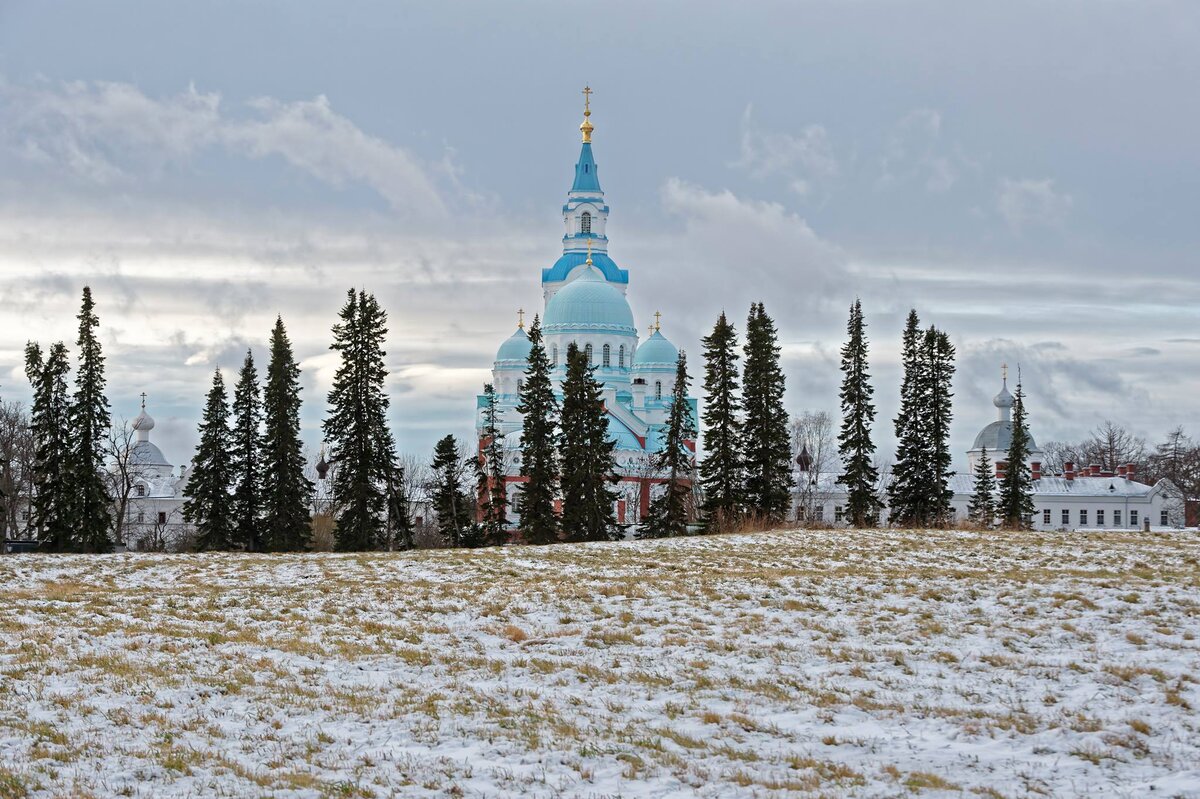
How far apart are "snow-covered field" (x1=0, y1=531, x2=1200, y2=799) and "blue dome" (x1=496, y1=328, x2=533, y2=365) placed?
2502 inches

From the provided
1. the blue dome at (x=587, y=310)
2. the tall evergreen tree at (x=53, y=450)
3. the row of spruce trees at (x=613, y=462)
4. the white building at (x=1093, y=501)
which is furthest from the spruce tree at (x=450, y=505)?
the white building at (x=1093, y=501)

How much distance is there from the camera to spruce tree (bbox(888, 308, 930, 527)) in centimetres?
5772

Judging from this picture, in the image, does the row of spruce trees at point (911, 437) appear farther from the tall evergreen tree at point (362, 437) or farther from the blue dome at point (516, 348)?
the blue dome at point (516, 348)

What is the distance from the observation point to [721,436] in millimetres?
55312

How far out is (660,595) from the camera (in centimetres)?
2362

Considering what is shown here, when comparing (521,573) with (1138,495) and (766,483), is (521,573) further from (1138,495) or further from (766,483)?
(1138,495)

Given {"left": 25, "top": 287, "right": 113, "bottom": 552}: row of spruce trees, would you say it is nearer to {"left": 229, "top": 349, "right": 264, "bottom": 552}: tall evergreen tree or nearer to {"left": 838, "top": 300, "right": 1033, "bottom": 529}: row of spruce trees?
{"left": 229, "top": 349, "right": 264, "bottom": 552}: tall evergreen tree

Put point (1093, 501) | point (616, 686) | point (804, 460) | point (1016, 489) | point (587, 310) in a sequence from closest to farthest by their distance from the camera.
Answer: point (616, 686) → point (1016, 489) → point (587, 310) → point (1093, 501) → point (804, 460)

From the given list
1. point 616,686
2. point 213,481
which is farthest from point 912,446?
point 616,686

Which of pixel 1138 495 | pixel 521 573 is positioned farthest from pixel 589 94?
pixel 521 573

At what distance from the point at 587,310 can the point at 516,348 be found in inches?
238

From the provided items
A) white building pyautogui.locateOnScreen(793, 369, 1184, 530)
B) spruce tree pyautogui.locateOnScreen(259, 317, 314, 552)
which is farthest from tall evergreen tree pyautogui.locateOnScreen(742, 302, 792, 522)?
white building pyautogui.locateOnScreen(793, 369, 1184, 530)

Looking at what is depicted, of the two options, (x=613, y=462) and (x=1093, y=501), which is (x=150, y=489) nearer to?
(x=613, y=462)

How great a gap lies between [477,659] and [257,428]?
39.4 m
